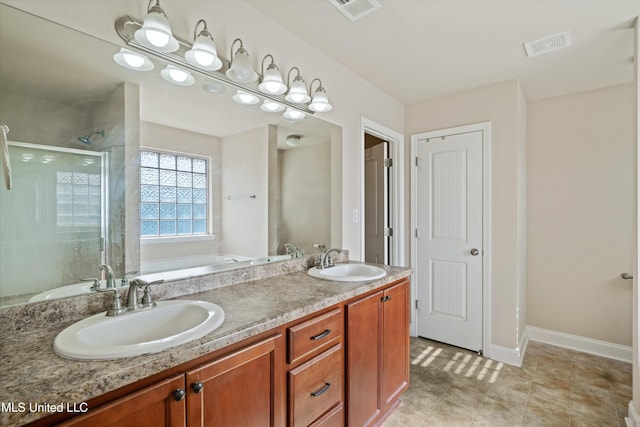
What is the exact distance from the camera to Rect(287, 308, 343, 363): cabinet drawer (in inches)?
46.5

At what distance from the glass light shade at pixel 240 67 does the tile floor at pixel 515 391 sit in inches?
86.9

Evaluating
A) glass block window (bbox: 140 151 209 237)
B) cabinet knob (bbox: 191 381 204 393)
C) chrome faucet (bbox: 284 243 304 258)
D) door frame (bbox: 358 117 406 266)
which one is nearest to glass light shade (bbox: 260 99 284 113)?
glass block window (bbox: 140 151 209 237)

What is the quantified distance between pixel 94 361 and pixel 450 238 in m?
2.87

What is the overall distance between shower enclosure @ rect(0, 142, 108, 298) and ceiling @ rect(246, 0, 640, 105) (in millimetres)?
1267

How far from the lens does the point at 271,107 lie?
1858 millimetres

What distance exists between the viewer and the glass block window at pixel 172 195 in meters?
1.31

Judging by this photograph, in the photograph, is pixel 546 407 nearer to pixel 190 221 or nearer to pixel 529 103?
pixel 190 221

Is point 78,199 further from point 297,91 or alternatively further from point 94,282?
point 297,91

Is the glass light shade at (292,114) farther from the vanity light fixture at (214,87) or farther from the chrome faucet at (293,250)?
the chrome faucet at (293,250)

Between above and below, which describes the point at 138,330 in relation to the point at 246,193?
below

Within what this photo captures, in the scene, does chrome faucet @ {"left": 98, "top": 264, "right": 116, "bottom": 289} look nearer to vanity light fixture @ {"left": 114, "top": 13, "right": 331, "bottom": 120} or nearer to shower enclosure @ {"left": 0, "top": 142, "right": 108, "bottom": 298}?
shower enclosure @ {"left": 0, "top": 142, "right": 108, "bottom": 298}

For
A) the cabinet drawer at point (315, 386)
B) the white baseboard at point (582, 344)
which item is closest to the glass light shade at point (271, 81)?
the cabinet drawer at point (315, 386)

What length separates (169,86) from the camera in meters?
1.38

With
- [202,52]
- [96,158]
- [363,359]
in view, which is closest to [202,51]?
[202,52]
